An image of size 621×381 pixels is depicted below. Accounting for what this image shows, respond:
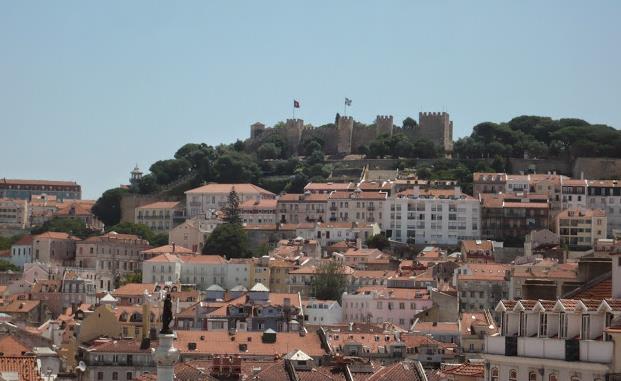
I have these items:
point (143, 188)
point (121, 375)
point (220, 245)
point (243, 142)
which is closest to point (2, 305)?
point (220, 245)

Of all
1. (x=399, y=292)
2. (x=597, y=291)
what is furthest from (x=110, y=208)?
(x=597, y=291)

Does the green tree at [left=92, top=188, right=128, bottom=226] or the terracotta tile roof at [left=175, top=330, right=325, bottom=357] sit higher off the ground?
the green tree at [left=92, top=188, right=128, bottom=226]

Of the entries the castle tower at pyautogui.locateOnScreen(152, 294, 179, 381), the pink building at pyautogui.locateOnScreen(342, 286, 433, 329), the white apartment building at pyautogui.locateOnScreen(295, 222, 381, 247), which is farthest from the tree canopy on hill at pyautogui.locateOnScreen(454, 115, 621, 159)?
the castle tower at pyautogui.locateOnScreen(152, 294, 179, 381)

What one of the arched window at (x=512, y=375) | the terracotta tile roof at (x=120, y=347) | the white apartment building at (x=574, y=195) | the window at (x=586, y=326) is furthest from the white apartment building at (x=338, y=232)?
the window at (x=586, y=326)

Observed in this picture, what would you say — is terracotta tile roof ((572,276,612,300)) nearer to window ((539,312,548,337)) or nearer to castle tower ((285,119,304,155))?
window ((539,312,548,337))

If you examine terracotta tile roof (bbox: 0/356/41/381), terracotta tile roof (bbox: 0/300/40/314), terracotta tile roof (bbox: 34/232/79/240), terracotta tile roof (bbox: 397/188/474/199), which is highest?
terracotta tile roof (bbox: 397/188/474/199)

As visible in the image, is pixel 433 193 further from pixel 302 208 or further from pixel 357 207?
pixel 302 208
